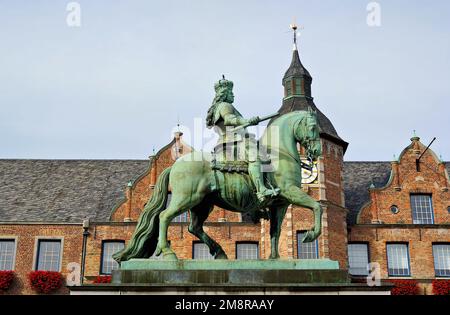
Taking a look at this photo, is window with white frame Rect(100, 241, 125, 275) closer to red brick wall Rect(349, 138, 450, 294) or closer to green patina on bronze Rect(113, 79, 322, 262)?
red brick wall Rect(349, 138, 450, 294)

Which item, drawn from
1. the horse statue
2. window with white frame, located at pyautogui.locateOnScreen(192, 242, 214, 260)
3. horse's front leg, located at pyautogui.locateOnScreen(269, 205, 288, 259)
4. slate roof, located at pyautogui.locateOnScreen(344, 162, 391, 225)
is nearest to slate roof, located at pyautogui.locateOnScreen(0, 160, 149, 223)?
window with white frame, located at pyautogui.locateOnScreen(192, 242, 214, 260)

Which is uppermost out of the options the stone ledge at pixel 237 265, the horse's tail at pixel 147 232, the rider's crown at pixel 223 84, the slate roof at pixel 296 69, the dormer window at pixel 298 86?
the slate roof at pixel 296 69

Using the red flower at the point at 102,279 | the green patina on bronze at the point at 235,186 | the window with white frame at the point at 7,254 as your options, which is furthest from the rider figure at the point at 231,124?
the window with white frame at the point at 7,254

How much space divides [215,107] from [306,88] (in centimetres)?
2450

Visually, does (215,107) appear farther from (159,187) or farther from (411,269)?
(411,269)

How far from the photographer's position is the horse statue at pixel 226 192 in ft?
38.5

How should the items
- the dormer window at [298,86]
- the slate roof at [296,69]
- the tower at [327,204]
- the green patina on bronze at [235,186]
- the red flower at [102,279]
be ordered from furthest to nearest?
the slate roof at [296,69] < the dormer window at [298,86] < the red flower at [102,279] < the tower at [327,204] < the green patina on bronze at [235,186]

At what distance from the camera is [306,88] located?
1437 inches

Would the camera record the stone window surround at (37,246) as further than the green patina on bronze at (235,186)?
Yes

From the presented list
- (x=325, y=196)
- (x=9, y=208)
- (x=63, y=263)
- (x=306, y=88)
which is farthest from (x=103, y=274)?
(x=306, y=88)

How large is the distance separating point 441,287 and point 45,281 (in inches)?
750

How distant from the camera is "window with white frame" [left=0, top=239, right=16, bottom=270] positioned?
33.5m

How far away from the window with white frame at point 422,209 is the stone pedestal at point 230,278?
79.7 feet

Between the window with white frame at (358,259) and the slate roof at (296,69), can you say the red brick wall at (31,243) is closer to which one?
the window with white frame at (358,259)
